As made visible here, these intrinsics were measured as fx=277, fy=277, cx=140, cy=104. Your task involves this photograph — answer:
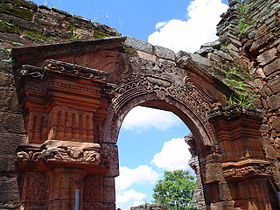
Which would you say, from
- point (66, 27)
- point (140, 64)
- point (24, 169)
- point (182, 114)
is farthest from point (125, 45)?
point (24, 169)

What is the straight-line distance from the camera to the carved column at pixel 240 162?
5.14 meters

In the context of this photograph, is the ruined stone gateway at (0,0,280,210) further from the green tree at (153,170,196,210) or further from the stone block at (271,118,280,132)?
the green tree at (153,170,196,210)

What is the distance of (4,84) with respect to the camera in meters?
3.76

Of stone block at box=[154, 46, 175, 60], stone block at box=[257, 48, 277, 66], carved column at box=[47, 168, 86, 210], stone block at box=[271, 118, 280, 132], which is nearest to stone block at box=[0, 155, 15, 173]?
carved column at box=[47, 168, 86, 210]

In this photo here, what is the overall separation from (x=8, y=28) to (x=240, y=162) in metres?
4.67

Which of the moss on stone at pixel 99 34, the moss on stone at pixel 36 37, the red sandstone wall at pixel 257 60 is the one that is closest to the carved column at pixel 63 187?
the moss on stone at pixel 36 37

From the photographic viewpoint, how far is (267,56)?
681cm

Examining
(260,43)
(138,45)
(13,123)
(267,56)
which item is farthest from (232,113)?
(13,123)

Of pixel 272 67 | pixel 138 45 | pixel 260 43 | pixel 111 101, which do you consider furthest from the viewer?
pixel 260 43

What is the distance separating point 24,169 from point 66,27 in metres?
2.63

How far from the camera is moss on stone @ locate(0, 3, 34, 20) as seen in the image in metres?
4.27

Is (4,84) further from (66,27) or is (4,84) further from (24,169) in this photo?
(66,27)

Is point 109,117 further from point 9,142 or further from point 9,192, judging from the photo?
point 9,192

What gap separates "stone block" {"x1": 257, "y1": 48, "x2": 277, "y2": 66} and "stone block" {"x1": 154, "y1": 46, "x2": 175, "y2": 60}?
2450mm
